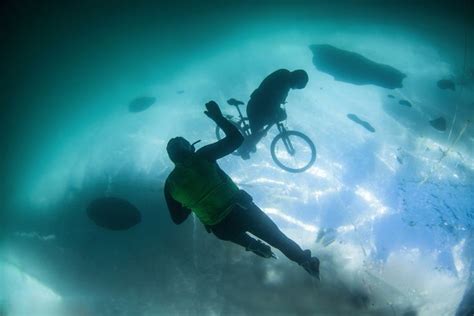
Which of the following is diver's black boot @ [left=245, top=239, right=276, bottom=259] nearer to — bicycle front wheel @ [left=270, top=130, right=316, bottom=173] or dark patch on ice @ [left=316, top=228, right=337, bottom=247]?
bicycle front wheel @ [left=270, top=130, right=316, bottom=173]

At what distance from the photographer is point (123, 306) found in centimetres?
1230

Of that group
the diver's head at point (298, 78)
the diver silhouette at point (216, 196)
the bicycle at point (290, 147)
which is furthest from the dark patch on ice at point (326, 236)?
the diver silhouette at point (216, 196)

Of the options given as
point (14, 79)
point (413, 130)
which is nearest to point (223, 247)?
point (413, 130)

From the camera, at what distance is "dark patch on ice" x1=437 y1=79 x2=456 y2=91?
1900 centimetres

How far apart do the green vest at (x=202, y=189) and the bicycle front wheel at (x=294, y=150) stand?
14.2 feet

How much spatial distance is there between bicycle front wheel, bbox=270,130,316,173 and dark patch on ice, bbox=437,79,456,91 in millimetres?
16826

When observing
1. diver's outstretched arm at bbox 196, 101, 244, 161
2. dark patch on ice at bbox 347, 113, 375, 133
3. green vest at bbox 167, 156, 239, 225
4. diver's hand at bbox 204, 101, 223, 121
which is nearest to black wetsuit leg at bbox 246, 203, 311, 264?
green vest at bbox 167, 156, 239, 225

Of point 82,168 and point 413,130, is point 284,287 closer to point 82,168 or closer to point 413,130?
point 413,130

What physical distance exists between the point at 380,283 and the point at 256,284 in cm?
444

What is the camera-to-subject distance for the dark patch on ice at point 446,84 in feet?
62.3

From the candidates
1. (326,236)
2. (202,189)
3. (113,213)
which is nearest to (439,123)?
(326,236)

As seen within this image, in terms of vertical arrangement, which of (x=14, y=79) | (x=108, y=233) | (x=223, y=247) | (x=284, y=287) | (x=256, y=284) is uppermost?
(x=14, y=79)

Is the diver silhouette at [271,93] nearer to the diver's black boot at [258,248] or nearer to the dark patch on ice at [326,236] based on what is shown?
the diver's black boot at [258,248]

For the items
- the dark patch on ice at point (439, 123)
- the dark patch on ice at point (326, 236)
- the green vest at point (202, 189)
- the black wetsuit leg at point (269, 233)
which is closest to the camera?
the green vest at point (202, 189)
